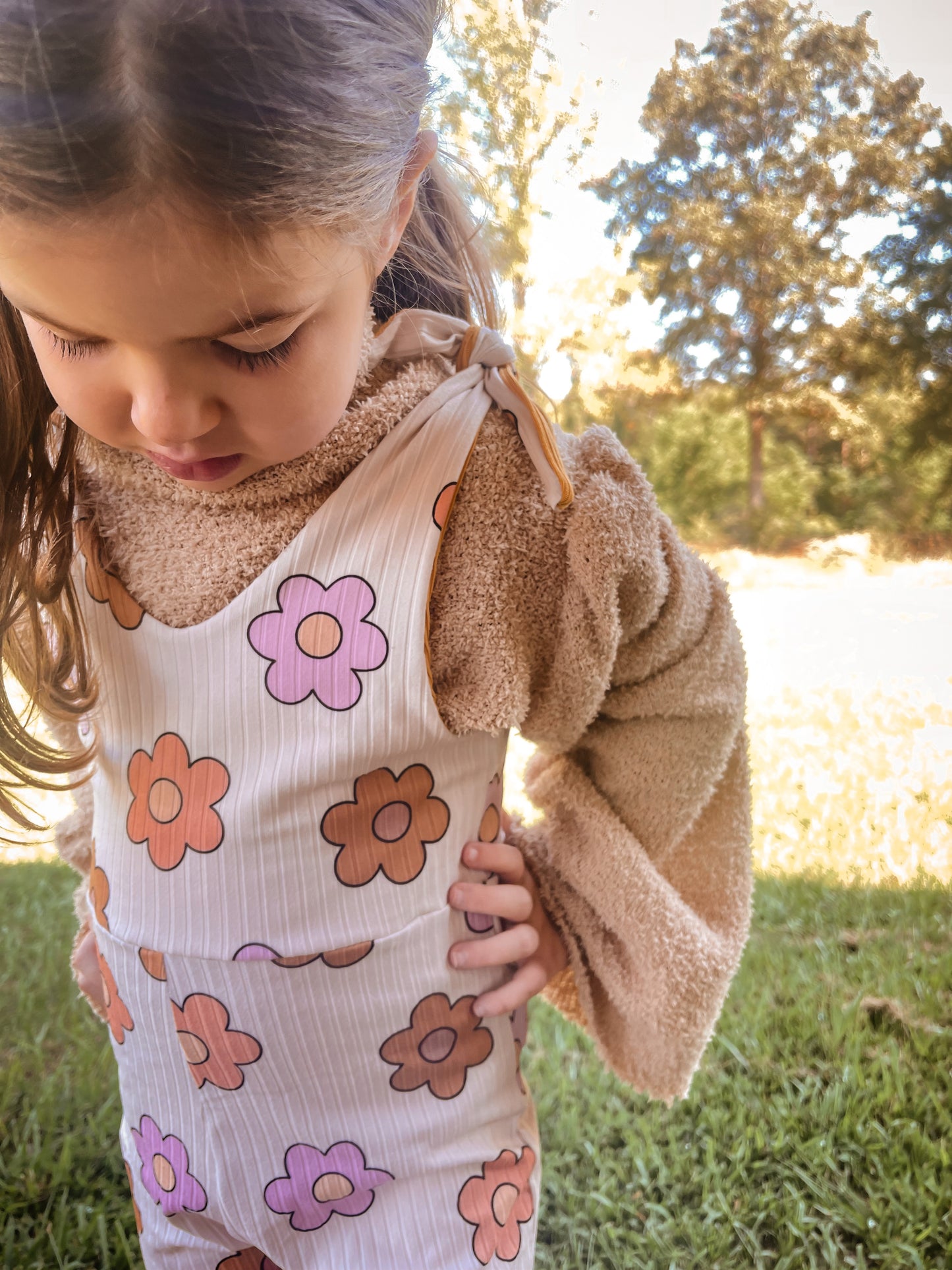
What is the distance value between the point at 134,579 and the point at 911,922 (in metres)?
1.08

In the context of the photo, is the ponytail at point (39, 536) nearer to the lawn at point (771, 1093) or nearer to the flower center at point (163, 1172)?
the flower center at point (163, 1172)

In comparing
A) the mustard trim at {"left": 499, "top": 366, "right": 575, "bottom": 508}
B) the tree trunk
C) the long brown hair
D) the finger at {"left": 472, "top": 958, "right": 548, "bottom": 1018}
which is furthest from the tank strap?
the tree trunk

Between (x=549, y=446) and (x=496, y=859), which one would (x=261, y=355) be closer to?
(x=549, y=446)

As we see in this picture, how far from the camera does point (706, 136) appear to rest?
1566 millimetres

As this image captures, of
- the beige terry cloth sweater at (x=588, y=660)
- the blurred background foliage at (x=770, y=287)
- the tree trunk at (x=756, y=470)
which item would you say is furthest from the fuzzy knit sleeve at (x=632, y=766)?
the tree trunk at (x=756, y=470)

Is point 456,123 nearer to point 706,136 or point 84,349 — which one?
point 84,349

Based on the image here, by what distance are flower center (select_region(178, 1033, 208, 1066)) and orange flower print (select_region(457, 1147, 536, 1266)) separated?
202 millimetres

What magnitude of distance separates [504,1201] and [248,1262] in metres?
0.19

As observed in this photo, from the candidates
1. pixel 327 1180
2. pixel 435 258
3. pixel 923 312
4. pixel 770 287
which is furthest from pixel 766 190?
pixel 327 1180

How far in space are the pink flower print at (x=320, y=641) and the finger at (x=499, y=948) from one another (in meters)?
0.21

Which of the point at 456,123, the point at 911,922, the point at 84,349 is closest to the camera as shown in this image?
the point at 84,349

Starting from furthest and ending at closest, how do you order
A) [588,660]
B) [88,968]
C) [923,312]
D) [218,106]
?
[923,312]
[88,968]
[588,660]
[218,106]

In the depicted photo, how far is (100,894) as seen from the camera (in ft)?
2.41

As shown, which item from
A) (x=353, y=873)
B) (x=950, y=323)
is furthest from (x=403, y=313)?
(x=950, y=323)
